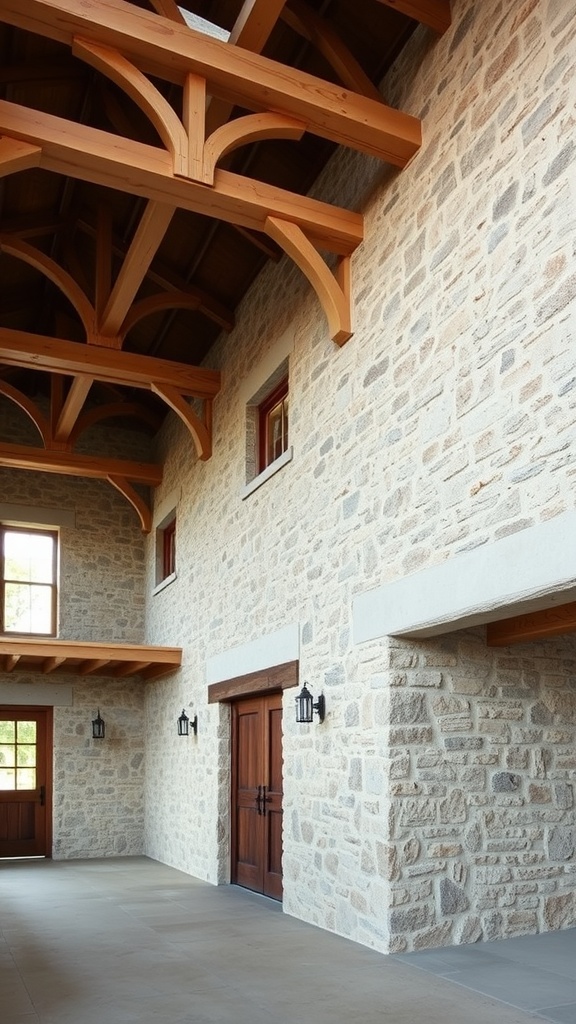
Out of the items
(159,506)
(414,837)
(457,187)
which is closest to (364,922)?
(414,837)

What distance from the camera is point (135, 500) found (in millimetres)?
11016

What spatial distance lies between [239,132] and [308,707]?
11.5 feet

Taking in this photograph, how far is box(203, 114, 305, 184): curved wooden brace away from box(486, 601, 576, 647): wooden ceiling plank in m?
3.02

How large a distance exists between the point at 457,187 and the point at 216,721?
512cm

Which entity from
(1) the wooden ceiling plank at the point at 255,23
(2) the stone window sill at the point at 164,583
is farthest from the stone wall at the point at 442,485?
(2) the stone window sill at the point at 164,583

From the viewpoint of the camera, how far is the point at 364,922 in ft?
15.7

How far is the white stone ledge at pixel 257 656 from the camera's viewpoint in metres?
6.20

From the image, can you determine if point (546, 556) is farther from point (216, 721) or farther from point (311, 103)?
point (216, 721)

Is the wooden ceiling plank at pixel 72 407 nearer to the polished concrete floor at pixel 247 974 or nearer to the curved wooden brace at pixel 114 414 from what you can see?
the curved wooden brace at pixel 114 414

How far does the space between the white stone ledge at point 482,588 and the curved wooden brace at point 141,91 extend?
104 inches

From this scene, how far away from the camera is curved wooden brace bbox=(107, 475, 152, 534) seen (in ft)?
35.3

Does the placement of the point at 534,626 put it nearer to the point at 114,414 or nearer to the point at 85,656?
the point at 85,656

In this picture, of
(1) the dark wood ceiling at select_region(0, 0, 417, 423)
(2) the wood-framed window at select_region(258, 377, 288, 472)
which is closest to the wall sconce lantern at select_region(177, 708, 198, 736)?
(2) the wood-framed window at select_region(258, 377, 288, 472)

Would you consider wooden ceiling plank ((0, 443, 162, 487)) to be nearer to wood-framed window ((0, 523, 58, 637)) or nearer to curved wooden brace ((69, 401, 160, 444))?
curved wooden brace ((69, 401, 160, 444))
